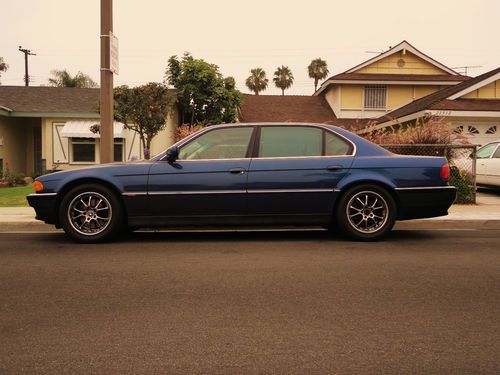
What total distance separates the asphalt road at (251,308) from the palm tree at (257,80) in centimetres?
4916

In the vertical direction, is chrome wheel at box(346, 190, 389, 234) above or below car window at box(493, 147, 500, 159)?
below

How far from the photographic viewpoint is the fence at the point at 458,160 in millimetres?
11320

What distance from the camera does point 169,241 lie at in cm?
699

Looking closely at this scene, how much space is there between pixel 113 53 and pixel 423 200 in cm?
602

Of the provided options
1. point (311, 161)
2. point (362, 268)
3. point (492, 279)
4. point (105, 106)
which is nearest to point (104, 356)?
point (362, 268)

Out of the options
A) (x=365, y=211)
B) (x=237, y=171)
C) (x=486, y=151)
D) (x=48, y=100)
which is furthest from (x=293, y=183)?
(x=48, y=100)

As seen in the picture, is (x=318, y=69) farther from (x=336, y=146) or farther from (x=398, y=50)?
(x=336, y=146)

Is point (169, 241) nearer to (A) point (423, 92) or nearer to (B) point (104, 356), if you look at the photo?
(B) point (104, 356)

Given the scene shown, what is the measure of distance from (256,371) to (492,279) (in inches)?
118

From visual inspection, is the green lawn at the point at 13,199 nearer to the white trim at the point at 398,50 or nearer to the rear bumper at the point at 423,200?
the rear bumper at the point at 423,200

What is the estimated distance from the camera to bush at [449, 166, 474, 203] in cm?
1130

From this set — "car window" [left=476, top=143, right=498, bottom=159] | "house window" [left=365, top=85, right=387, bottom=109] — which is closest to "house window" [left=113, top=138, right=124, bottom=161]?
"house window" [left=365, top=85, right=387, bottom=109]

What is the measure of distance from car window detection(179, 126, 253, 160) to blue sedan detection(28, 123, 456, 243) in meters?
0.01

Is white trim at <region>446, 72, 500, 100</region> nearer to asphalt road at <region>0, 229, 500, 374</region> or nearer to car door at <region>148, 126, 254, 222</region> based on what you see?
asphalt road at <region>0, 229, 500, 374</region>
